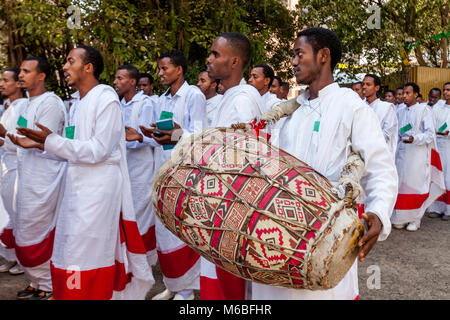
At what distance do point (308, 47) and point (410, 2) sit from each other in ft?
30.3

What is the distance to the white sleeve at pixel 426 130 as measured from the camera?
6258mm

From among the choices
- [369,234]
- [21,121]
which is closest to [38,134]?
[21,121]

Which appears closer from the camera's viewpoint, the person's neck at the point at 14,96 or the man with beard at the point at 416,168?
the person's neck at the point at 14,96

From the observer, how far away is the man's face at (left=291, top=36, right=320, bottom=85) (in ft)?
6.47

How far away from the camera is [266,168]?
1.59m

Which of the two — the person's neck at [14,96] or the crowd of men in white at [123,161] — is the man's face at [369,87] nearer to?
the crowd of men in white at [123,161]

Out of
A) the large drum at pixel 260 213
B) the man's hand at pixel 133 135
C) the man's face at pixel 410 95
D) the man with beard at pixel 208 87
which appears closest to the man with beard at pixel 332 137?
the large drum at pixel 260 213

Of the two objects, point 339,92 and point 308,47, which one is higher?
point 308,47

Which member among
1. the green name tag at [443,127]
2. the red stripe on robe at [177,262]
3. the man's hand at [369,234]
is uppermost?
the man's hand at [369,234]

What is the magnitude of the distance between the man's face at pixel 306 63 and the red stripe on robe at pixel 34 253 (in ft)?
9.11

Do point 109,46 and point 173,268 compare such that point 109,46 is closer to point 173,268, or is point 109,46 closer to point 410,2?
point 173,268

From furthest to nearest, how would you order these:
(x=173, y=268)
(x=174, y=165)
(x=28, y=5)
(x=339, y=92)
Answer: (x=28, y=5)
(x=173, y=268)
(x=339, y=92)
(x=174, y=165)

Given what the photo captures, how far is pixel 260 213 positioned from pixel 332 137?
55 centimetres
